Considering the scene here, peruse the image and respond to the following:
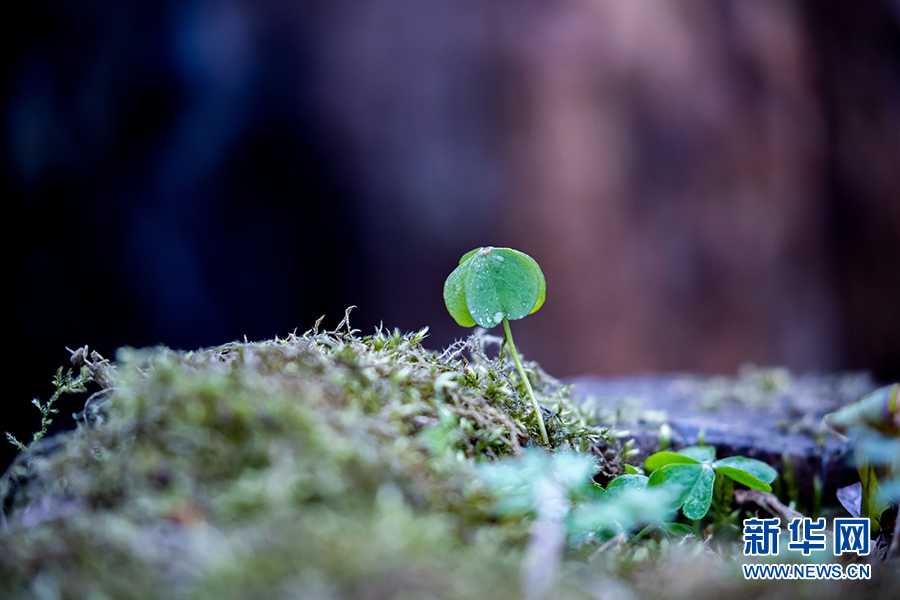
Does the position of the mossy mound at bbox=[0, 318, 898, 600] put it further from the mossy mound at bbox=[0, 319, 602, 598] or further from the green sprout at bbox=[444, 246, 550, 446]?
the green sprout at bbox=[444, 246, 550, 446]

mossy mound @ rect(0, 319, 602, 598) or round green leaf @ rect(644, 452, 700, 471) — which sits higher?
round green leaf @ rect(644, 452, 700, 471)

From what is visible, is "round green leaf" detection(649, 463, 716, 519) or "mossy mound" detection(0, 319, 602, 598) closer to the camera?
"mossy mound" detection(0, 319, 602, 598)

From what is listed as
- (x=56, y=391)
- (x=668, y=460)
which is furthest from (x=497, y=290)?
(x=56, y=391)

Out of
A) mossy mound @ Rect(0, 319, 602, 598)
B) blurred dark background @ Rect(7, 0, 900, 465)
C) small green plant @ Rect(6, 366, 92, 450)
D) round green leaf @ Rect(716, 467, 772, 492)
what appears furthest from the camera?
blurred dark background @ Rect(7, 0, 900, 465)

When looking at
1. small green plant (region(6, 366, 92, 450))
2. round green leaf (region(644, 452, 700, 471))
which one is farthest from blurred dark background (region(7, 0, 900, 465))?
round green leaf (region(644, 452, 700, 471))

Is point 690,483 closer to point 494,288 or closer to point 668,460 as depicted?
point 668,460

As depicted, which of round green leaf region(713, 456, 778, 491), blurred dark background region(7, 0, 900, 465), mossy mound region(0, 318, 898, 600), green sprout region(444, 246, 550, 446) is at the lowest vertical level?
mossy mound region(0, 318, 898, 600)

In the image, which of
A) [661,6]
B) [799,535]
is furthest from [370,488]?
[661,6]

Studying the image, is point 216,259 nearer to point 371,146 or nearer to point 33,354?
point 33,354
